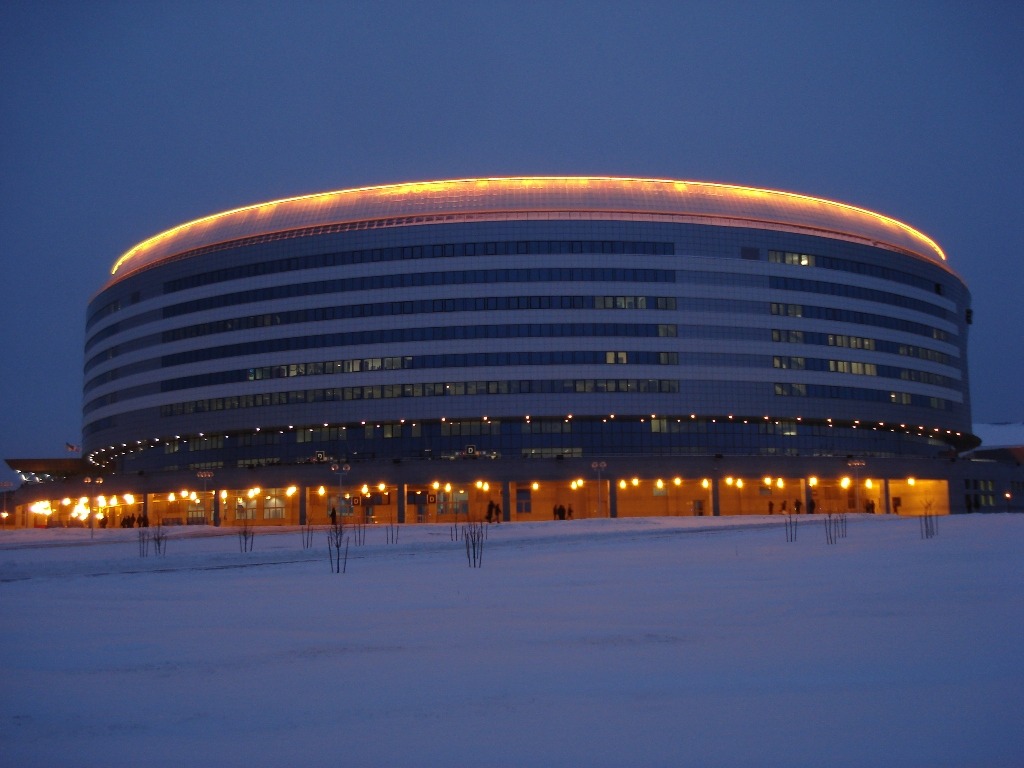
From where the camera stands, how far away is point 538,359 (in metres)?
86.8

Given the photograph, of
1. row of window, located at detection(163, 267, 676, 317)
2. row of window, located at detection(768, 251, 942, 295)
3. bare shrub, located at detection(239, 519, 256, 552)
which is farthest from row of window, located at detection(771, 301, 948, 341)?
bare shrub, located at detection(239, 519, 256, 552)

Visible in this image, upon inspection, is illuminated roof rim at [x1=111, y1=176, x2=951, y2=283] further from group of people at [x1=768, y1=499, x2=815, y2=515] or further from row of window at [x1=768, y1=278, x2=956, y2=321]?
group of people at [x1=768, y1=499, x2=815, y2=515]

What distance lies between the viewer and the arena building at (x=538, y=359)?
86875mm

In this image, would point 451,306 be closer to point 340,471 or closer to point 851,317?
point 340,471

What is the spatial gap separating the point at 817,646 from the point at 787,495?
80933 millimetres

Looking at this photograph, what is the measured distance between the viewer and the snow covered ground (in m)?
8.62

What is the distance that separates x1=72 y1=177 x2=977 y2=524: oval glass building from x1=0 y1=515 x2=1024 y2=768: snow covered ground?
65.6 metres

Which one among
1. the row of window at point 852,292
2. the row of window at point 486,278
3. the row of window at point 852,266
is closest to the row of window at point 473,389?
the row of window at point 486,278

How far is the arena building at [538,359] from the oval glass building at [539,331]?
209 mm

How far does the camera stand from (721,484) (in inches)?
3433

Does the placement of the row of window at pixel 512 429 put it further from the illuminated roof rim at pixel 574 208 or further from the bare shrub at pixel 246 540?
the bare shrub at pixel 246 540

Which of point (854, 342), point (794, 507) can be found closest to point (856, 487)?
point (794, 507)

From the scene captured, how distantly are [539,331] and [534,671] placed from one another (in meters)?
76.1

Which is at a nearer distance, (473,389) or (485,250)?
(473,389)
